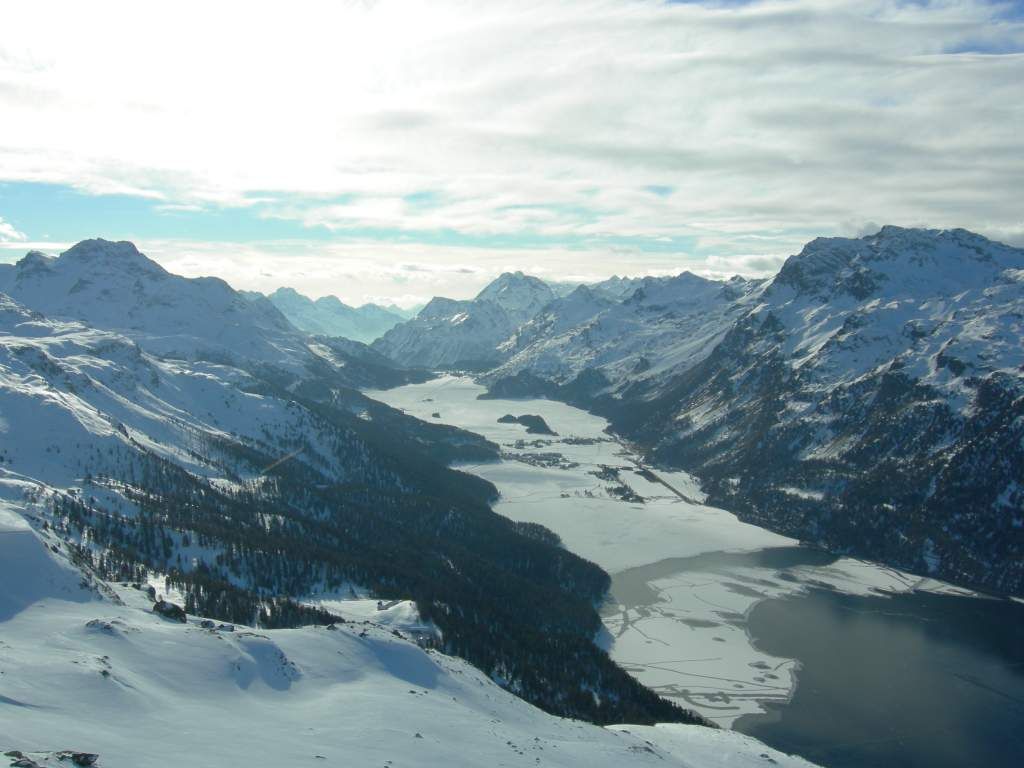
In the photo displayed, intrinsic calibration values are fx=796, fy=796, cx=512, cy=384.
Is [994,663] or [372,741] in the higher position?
[372,741]

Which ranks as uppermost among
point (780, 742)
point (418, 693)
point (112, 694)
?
point (112, 694)

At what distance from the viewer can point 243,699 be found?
92.9 m

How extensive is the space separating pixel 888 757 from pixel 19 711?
133 m

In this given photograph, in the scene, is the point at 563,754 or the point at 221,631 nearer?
the point at 563,754

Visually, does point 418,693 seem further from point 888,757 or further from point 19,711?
point 888,757

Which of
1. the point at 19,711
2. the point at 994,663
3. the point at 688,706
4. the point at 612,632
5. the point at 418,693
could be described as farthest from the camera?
the point at 612,632

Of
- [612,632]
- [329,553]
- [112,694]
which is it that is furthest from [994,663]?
[112,694]

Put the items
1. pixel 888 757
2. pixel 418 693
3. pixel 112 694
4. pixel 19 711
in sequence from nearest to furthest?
pixel 19 711, pixel 112 694, pixel 418 693, pixel 888 757

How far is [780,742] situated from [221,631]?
9844cm

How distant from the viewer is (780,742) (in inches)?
5600

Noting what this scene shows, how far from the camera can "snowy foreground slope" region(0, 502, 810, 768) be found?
73562 mm

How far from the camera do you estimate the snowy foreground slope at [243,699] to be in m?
73.6

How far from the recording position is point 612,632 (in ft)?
629

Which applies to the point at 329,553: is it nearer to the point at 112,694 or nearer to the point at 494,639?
the point at 494,639
